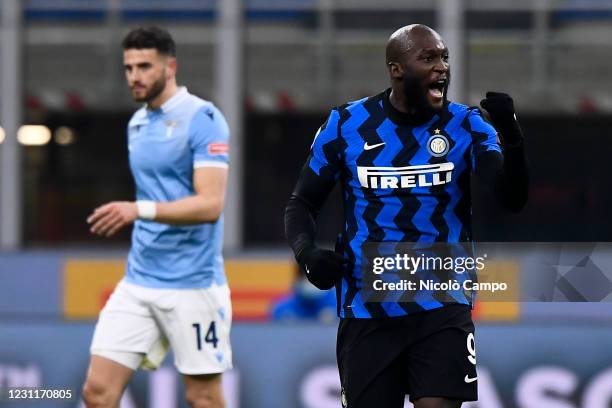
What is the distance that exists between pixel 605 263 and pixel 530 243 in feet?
20.3

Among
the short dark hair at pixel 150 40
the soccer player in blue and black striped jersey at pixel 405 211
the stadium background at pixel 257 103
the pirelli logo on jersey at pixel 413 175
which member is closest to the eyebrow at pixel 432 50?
the soccer player in blue and black striped jersey at pixel 405 211

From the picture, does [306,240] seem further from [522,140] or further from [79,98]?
[79,98]

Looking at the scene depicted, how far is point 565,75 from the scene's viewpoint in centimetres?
1130

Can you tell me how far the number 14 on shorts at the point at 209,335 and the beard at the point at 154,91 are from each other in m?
0.99

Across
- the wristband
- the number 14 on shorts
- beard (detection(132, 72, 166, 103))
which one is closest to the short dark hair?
beard (detection(132, 72, 166, 103))

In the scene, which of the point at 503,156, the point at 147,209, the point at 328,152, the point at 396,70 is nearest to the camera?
the point at 503,156

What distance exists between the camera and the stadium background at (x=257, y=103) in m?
11.3

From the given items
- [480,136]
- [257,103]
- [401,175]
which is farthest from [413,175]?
[257,103]

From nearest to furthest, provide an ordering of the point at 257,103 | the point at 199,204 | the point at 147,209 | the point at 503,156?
1. the point at 503,156
2. the point at 147,209
3. the point at 199,204
4. the point at 257,103

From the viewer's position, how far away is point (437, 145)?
14.3 ft

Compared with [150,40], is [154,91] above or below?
below

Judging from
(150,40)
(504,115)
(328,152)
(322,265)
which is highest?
(150,40)

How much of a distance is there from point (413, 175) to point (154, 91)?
1.89m

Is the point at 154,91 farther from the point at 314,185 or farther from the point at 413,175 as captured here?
the point at 413,175
